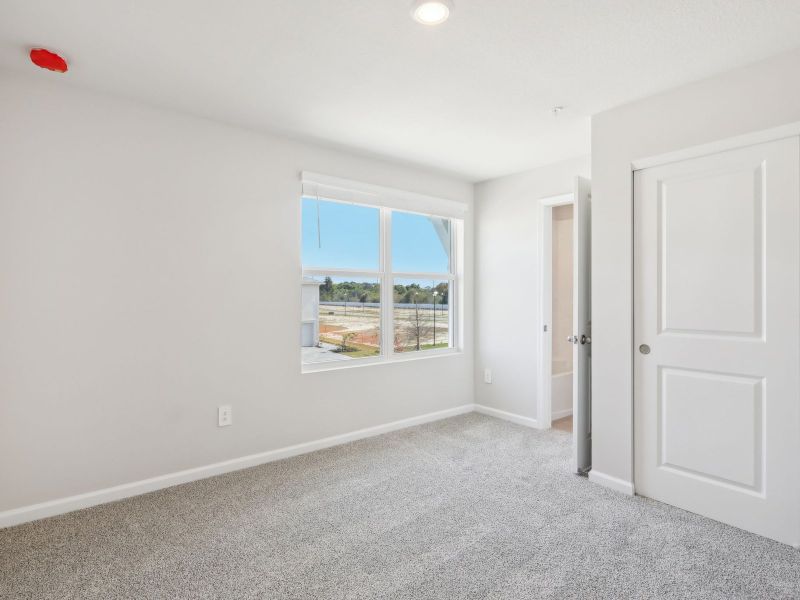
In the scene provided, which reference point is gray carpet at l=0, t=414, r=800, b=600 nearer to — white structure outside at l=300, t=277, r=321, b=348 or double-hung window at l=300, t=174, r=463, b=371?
white structure outside at l=300, t=277, r=321, b=348

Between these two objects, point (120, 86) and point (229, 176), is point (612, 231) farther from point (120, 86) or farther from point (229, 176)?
point (120, 86)

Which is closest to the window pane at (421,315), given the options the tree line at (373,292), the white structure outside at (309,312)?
the tree line at (373,292)

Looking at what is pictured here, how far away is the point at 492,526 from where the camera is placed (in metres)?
2.30

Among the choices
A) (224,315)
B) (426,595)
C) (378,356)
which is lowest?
(426,595)

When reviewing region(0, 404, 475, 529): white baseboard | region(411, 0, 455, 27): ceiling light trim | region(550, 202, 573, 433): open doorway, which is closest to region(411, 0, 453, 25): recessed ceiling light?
region(411, 0, 455, 27): ceiling light trim

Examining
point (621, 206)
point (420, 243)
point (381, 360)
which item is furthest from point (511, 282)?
point (621, 206)

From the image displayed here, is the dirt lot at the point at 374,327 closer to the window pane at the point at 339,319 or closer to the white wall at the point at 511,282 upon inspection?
the window pane at the point at 339,319

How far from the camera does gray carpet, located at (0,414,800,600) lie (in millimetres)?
1835

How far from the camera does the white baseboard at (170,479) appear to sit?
2346 millimetres

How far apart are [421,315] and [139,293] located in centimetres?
238

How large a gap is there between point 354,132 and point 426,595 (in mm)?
2735

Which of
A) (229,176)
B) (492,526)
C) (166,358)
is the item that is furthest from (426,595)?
(229,176)

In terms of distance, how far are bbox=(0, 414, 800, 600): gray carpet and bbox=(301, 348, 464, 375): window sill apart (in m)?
0.80

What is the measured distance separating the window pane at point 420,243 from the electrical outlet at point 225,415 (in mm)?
1790
